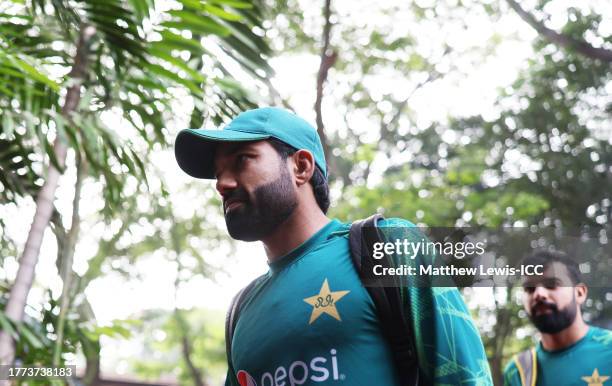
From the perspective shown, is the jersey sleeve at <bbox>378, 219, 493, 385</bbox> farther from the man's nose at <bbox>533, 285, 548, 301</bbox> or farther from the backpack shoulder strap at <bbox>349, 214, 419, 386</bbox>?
the man's nose at <bbox>533, 285, 548, 301</bbox>

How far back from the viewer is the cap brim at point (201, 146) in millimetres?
1687

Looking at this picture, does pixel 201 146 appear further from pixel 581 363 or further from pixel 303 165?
pixel 581 363

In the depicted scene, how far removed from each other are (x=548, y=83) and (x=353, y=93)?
3.68m

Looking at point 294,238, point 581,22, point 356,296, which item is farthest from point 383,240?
point 581,22

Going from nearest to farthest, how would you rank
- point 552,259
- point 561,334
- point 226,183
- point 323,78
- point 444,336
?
point 444,336 → point 226,183 → point 552,259 → point 561,334 → point 323,78

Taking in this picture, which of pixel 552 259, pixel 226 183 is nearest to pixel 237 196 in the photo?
pixel 226 183

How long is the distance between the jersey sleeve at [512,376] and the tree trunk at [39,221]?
1.88 m

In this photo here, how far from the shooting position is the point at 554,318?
2871 mm

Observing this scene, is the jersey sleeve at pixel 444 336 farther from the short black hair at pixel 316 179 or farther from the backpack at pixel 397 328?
the short black hair at pixel 316 179

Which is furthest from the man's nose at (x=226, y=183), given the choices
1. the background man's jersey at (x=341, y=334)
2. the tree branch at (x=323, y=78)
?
the tree branch at (x=323, y=78)

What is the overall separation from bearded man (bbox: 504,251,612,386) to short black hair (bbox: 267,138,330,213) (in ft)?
3.89

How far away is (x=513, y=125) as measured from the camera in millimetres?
12023

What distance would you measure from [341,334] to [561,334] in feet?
5.57

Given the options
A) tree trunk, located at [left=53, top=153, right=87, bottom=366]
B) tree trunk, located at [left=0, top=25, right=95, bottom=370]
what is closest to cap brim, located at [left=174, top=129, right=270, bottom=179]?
tree trunk, located at [left=0, top=25, right=95, bottom=370]
